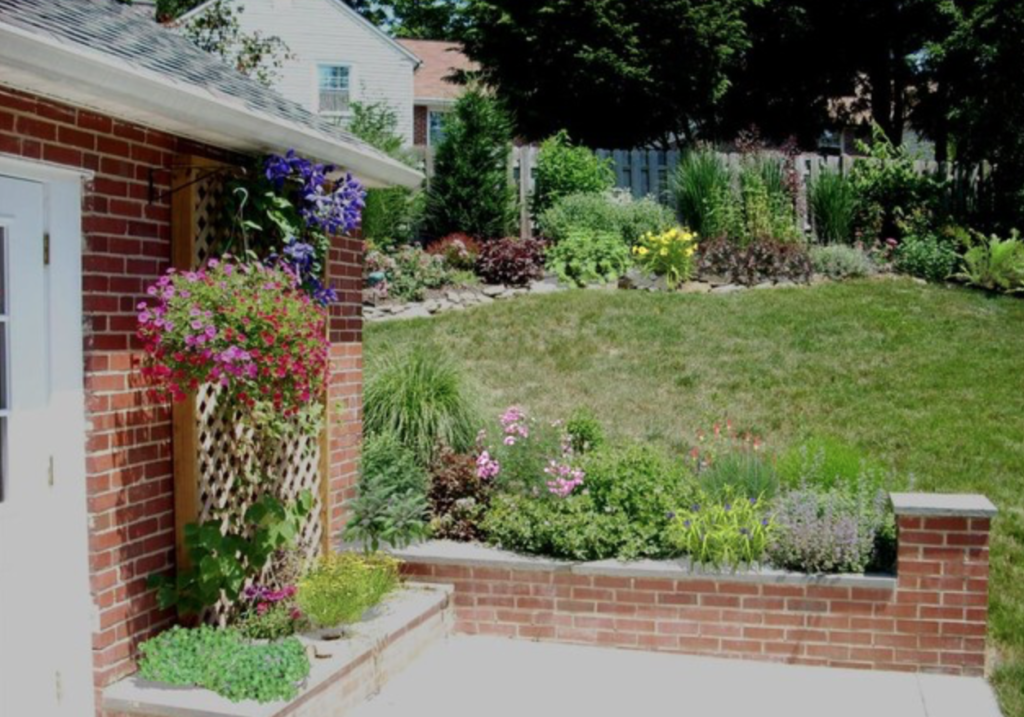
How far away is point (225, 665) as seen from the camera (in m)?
4.28

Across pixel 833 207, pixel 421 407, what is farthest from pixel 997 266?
pixel 421 407

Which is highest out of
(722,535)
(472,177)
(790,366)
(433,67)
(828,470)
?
(433,67)

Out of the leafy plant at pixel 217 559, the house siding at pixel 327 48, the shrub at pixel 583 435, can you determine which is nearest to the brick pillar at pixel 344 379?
the leafy plant at pixel 217 559

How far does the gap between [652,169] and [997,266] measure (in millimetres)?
5527

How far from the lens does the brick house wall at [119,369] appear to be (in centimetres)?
412

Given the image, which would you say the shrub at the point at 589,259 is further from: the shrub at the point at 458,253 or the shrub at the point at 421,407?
the shrub at the point at 421,407

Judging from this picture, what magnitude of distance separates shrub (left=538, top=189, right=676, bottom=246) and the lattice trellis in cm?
879

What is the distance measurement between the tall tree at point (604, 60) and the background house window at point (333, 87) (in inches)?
342

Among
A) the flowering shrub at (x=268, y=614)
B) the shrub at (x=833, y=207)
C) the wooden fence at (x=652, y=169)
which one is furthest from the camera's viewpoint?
the wooden fence at (x=652, y=169)

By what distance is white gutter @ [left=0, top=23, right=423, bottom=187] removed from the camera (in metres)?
3.33

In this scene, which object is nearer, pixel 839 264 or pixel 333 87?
pixel 839 264

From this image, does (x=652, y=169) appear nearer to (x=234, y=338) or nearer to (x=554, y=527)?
(x=554, y=527)

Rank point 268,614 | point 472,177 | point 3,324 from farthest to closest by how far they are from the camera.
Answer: point 472,177, point 268,614, point 3,324

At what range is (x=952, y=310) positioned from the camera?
11320mm
